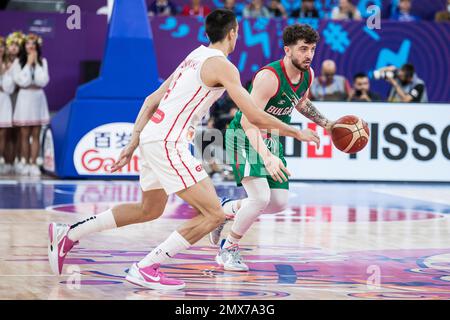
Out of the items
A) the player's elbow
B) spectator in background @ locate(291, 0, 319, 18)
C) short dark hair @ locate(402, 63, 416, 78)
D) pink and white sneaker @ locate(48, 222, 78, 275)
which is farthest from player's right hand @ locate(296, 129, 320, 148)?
spectator in background @ locate(291, 0, 319, 18)

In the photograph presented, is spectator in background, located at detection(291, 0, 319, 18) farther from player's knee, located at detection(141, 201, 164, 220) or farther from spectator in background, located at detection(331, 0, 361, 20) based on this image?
player's knee, located at detection(141, 201, 164, 220)

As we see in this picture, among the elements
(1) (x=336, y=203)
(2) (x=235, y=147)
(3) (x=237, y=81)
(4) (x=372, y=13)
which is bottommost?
(1) (x=336, y=203)

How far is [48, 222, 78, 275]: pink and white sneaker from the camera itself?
699 cm

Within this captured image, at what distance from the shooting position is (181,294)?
6.36m

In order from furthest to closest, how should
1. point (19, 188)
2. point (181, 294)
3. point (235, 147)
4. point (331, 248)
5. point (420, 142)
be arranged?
point (420, 142) → point (19, 188) → point (331, 248) → point (235, 147) → point (181, 294)

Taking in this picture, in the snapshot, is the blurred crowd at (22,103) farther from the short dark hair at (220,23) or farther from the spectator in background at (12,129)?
the short dark hair at (220,23)

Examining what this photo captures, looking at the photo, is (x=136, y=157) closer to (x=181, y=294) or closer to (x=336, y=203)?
(x=336, y=203)

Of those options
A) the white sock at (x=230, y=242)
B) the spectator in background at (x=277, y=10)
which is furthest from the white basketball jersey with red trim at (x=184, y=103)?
the spectator in background at (x=277, y=10)

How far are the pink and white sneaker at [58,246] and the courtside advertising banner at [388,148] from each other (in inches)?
361

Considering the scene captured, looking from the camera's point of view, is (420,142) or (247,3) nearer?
(420,142)

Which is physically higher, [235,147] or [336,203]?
[235,147]
